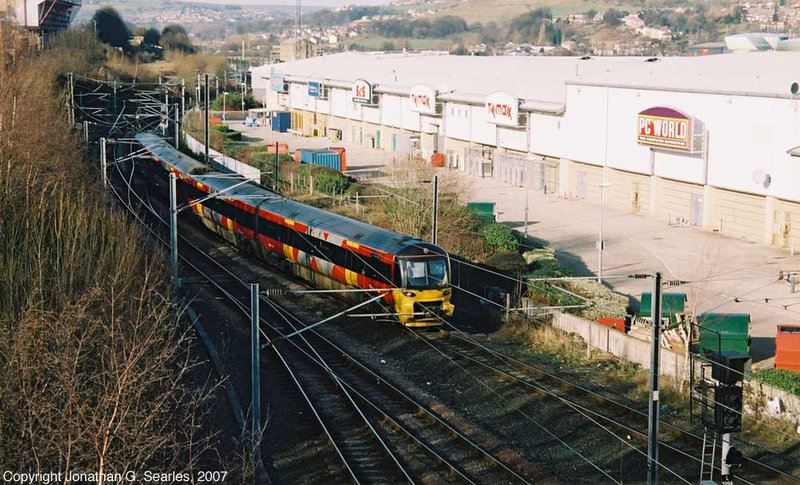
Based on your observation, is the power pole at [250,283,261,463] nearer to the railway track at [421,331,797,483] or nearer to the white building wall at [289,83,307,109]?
the railway track at [421,331,797,483]

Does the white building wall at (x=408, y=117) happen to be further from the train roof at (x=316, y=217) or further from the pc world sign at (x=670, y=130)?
the train roof at (x=316, y=217)

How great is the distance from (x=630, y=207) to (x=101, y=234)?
95.8ft

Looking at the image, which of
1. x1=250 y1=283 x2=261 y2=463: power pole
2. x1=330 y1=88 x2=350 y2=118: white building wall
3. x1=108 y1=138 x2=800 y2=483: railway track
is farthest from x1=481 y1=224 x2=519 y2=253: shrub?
x1=330 y1=88 x2=350 y2=118: white building wall

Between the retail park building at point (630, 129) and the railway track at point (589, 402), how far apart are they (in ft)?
56.9

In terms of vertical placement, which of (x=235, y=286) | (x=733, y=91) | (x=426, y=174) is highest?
(x=733, y=91)

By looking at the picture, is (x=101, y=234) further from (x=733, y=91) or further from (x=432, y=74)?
(x=432, y=74)

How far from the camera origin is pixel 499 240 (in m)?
36.0

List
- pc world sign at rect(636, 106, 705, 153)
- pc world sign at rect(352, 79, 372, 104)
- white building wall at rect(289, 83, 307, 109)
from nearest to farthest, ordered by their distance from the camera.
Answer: pc world sign at rect(636, 106, 705, 153) → pc world sign at rect(352, 79, 372, 104) → white building wall at rect(289, 83, 307, 109)

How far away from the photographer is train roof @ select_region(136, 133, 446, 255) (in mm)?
26547

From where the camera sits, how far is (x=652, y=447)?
54.1 feet

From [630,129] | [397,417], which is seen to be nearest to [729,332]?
[397,417]

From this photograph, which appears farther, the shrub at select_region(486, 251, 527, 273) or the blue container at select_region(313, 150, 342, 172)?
the blue container at select_region(313, 150, 342, 172)

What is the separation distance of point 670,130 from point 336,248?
2034cm

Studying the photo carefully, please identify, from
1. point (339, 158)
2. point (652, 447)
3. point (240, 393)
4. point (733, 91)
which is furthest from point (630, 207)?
point (652, 447)
